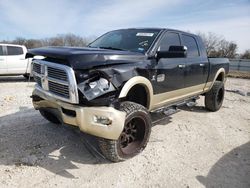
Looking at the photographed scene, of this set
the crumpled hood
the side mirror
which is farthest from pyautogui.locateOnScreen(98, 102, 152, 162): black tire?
the side mirror

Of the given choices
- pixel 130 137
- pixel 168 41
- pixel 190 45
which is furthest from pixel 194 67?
pixel 130 137

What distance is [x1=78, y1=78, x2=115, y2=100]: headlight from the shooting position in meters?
3.26

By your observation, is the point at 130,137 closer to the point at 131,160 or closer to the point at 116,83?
the point at 131,160

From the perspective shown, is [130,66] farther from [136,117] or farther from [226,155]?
[226,155]

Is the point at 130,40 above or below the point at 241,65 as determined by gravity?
above

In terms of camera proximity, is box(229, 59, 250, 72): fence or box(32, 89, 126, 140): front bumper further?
box(229, 59, 250, 72): fence

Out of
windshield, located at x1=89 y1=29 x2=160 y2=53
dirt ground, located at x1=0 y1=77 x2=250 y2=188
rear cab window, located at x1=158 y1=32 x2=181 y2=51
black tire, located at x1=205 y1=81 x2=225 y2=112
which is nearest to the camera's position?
dirt ground, located at x1=0 y1=77 x2=250 y2=188

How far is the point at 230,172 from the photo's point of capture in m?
3.69

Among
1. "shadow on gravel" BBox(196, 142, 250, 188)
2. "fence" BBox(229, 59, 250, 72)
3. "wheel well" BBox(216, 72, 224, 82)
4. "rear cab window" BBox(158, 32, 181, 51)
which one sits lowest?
"fence" BBox(229, 59, 250, 72)

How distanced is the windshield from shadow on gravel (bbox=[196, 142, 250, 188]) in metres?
2.14

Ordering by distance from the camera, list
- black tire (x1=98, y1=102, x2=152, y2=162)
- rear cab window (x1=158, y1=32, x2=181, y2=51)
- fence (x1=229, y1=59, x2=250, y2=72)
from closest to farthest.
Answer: black tire (x1=98, y1=102, x2=152, y2=162) < rear cab window (x1=158, y1=32, x2=181, y2=51) < fence (x1=229, y1=59, x2=250, y2=72)

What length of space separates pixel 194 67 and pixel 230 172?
8.26 ft

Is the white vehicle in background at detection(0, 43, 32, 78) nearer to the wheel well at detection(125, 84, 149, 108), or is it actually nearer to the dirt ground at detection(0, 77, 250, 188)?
the dirt ground at detection(0, 77, 250, 188)

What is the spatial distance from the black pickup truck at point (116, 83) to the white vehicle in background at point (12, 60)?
7.72 meters
